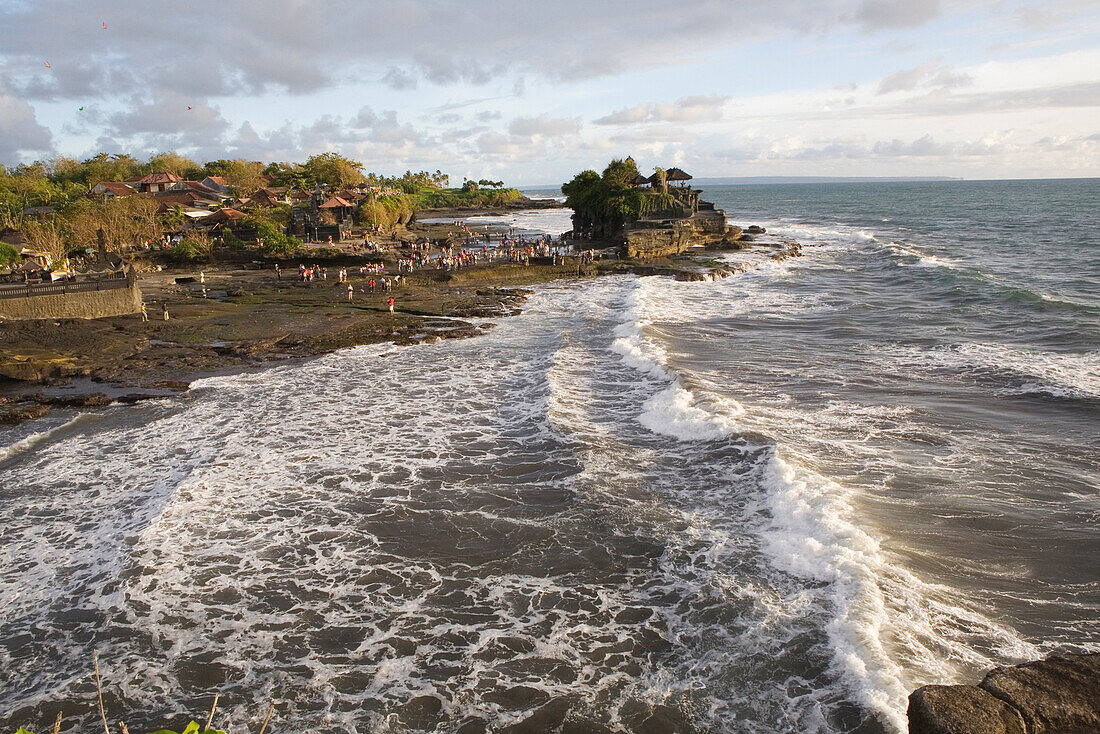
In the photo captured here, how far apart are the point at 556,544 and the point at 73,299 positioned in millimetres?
24158

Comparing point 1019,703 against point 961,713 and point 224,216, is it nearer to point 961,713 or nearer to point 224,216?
point 961,713

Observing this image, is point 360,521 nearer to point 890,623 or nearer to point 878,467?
point 890,623

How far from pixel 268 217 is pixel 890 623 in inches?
2082

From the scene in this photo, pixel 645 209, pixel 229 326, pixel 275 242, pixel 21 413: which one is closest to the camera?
pixel 21 413

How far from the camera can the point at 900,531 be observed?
10.2 metres

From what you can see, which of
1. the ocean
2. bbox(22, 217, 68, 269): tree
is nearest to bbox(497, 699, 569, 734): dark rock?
the ocean

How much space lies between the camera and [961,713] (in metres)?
5.16

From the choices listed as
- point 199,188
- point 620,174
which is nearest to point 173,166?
point 199,188

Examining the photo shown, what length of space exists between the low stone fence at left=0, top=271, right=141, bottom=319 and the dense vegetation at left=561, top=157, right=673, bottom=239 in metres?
35.6

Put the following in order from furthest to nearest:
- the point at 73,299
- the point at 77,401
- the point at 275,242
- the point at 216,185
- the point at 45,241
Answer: the point at 216,185 → the point at 275,242 → the point at 45,241 → the point at 73,299 → the point at 77,401

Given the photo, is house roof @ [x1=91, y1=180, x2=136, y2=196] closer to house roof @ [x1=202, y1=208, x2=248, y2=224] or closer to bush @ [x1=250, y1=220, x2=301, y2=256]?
house roof @ [x1=202, y1=208, x2=248, y2=224]

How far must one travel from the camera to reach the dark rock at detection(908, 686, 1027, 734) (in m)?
5.05

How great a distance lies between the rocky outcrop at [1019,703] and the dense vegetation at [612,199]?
160 ft

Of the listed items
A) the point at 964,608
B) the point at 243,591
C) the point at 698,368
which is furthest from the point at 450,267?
the point at 964,608
